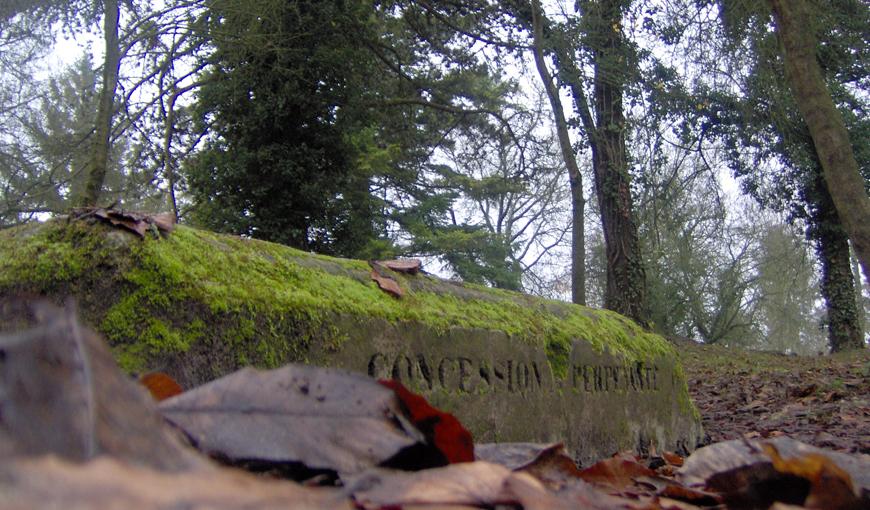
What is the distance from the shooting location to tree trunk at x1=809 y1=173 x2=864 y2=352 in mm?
16672

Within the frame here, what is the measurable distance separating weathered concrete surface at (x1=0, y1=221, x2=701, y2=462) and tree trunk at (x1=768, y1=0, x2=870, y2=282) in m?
3.09

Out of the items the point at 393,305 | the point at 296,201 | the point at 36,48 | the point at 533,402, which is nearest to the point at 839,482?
the point at 393,305

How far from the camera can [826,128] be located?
6117 millimetres

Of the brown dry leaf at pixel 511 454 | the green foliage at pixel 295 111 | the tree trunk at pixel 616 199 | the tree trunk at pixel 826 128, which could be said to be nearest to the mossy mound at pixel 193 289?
the brown dry leaf at pixel 511 454

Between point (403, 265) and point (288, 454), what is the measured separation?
7.63 ft

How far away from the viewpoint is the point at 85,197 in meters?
9.09

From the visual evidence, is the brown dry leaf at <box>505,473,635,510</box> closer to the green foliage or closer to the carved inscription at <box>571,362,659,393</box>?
the carved inscription at <box>571,362,659,393</box>

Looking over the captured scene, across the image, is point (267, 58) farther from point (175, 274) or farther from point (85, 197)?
point (175, 274)

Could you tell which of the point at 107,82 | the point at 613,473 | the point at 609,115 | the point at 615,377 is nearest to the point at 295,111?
the point at 107,82

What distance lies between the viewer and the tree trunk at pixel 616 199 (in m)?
10.8

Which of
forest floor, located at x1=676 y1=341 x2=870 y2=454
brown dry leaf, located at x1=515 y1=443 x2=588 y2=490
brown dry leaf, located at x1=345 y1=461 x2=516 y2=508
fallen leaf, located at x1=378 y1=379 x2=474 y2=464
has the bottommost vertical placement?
forest floor, located at x1=676 y1=341 x2=870 y2=454

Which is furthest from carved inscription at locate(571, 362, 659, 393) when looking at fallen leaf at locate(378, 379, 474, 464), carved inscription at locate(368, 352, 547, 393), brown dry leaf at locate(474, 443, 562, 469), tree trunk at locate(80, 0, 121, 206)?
tree trunk at locate(80, 0, 121, 206)

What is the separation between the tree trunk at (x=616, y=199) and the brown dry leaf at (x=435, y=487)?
34.1ft

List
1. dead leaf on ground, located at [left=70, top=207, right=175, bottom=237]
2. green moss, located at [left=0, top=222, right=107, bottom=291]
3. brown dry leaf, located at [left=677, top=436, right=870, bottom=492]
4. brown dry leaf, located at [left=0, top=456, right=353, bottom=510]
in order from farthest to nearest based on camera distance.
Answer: dead leaf on ground, located at [left=70, top=207, right=175, bottom=237], green moss, located at [left=0, top=222, right=107, bottom=291], brown dry leaf, located at [left=677, top=436, right=870, bottom=492], brown dry leaf, located at [left=0, top=456, right=353, bottom=510]
